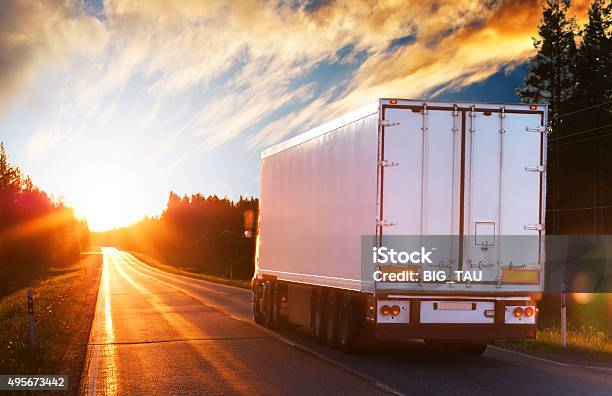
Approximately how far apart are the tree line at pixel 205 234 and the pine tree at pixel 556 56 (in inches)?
2622

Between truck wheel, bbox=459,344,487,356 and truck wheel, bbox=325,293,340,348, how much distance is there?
2.35 metres

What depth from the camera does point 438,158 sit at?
12.3 m

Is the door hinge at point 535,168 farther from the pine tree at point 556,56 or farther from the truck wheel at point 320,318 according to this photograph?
the pine tree at point 556,56

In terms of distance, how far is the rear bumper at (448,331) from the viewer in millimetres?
12133

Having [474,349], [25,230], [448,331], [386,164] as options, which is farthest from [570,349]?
[25,230]

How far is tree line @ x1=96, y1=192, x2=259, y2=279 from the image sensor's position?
128 metres

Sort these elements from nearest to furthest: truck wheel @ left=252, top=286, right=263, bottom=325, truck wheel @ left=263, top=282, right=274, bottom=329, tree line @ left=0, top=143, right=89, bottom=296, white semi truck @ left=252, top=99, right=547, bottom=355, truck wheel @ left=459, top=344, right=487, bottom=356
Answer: white semi truck @ left=252, top=99, right=547, bottom=355 → truck wheel @ left=459, top=344, right=487, bottom=356 → truck wheel @ left=263, top=282, right=274, bottom=329 → truck wheel @ left=252, top=286, right=263, bottom=325 → tree line @ left=0, top=143, right=89, bottom=296

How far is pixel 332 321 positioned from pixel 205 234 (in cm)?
13025

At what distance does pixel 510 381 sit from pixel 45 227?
254ft

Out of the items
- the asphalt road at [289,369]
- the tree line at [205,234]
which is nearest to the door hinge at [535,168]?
the asphalt road at [289,369]

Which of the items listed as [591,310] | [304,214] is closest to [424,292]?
[304,214]

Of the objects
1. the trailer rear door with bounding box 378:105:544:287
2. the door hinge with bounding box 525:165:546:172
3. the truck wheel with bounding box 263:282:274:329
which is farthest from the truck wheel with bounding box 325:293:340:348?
the truck wheel with bounding box 263:282:274:329

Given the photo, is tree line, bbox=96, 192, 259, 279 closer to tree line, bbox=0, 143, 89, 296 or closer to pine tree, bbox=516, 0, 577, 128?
tree line, bbox=0, 143, 89, 296

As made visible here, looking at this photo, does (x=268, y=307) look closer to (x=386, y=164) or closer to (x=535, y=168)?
(x=386, y=164)
